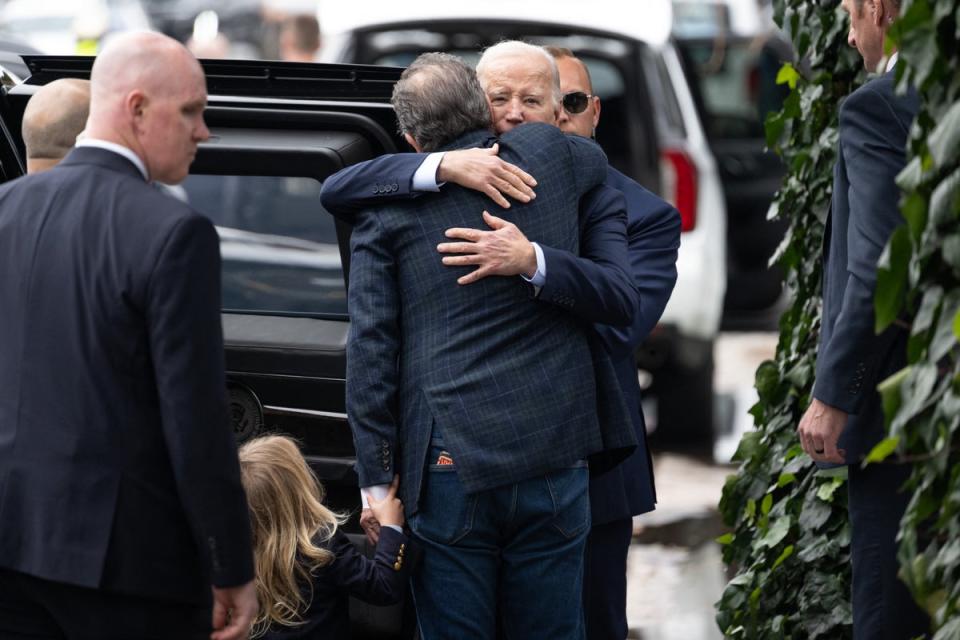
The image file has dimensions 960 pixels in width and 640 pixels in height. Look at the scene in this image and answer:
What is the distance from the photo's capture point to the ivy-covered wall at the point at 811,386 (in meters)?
2.72

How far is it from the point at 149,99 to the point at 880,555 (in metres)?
1.69

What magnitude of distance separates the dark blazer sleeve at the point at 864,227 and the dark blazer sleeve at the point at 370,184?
0.88m

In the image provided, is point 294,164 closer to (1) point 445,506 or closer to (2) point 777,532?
(1) point 445,506

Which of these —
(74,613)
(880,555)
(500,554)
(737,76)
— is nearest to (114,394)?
(74,613)

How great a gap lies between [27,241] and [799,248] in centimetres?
219

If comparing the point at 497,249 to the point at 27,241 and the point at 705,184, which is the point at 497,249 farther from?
the point at 705,184

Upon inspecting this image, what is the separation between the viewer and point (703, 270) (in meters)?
8.85

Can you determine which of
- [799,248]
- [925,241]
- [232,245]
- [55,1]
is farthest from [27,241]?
[55,1]

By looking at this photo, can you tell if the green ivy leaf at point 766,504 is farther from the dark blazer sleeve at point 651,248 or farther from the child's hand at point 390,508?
the child's hand at point 390,508

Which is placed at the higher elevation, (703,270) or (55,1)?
(703,270)

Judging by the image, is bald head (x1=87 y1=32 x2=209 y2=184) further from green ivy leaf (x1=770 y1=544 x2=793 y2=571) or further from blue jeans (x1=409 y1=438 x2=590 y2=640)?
green ivy leaf (x1=770 y1=544 x2=793 y2=571)

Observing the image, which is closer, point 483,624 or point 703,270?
point 483,624

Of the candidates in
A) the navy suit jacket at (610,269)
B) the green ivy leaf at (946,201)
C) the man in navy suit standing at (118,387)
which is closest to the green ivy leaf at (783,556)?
the navy suit jacket at (610,269)

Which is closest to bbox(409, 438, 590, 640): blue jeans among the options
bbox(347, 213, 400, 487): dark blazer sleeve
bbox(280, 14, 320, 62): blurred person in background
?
bbox(347, 213, 400, 487): dark blazer sleeve
